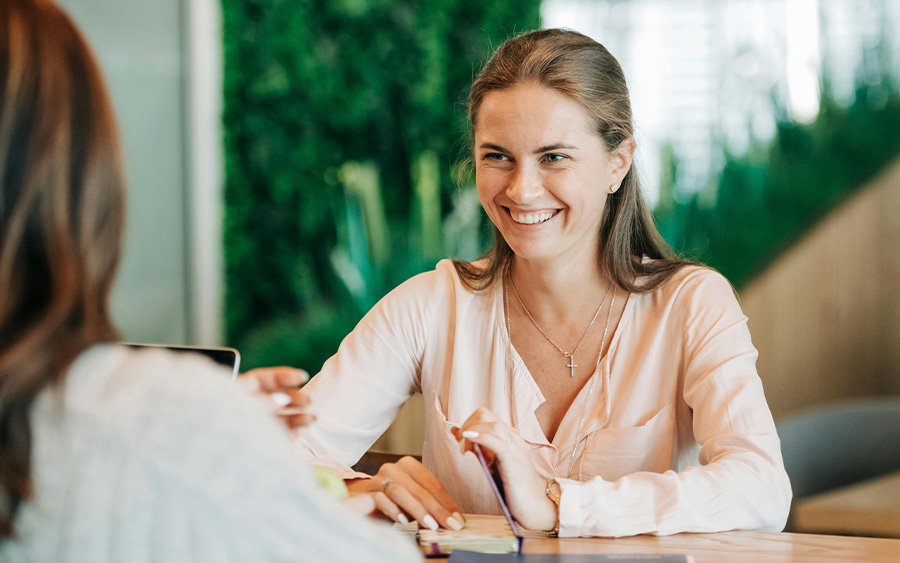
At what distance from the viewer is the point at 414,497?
1.30 m

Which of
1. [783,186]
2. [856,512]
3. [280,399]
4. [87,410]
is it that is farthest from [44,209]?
[783,186]

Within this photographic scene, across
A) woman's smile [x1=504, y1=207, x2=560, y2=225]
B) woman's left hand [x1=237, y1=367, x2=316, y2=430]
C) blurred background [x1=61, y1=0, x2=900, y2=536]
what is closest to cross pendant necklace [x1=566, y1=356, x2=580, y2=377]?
woman's smile [x1=504, y1=207, x2=560, y2=225]

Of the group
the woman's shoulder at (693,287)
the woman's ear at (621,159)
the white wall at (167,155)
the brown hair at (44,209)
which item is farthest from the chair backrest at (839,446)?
the white wall at (167,155)

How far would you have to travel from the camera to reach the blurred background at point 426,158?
388 cm

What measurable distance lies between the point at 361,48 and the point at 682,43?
1.71 meters

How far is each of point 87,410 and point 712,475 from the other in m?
0.99

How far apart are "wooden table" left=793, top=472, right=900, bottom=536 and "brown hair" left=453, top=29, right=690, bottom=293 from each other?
107 cm

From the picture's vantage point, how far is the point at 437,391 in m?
1.80

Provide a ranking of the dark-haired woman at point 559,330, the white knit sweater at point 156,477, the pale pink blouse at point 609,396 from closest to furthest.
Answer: the white knit sweater at point 156,477
the pale pink blouse at point 609,396
the dark-haired woman at point 559,330

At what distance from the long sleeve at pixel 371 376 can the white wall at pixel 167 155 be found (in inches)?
84.8

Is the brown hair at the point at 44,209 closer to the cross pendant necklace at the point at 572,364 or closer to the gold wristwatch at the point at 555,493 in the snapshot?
the gold wristwatch at the point at 555,493

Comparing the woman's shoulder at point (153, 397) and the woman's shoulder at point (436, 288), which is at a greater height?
the woman's shoulder at point (153, 397)

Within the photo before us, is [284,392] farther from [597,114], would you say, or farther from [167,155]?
[167,155]

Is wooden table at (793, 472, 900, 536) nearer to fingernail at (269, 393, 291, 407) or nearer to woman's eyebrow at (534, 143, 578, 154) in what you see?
woman's eyebrow at (534, 143, 578, 154)
